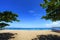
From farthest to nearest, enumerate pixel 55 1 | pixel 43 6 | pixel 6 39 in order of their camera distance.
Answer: pixel 43 6, pixel 6 39, pixel 55 1

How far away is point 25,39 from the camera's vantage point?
57.9 feet

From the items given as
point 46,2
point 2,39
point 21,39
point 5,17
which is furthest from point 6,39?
point 46,2

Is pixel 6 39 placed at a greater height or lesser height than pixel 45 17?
lesser

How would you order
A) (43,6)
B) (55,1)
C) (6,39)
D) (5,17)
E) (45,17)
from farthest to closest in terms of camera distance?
(5,17), (45,17), (43,6), (6,39), (55,1)

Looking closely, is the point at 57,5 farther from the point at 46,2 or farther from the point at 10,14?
the point at 10,14

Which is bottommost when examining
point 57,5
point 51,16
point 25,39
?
point 25,39

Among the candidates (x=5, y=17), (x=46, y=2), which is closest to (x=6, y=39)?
(x=5, y=17)

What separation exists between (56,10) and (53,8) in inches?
42.1

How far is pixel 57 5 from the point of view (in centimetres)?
1664

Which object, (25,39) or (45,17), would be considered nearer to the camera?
(25,39)

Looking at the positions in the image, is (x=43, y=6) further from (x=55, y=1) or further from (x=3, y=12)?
(x=3, y=12)

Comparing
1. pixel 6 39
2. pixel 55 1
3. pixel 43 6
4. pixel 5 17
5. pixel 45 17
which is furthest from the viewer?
pixel 5 17

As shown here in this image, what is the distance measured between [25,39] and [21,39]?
0.61 m

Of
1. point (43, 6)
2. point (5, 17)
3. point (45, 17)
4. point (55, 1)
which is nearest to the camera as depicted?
point (55, 1)
